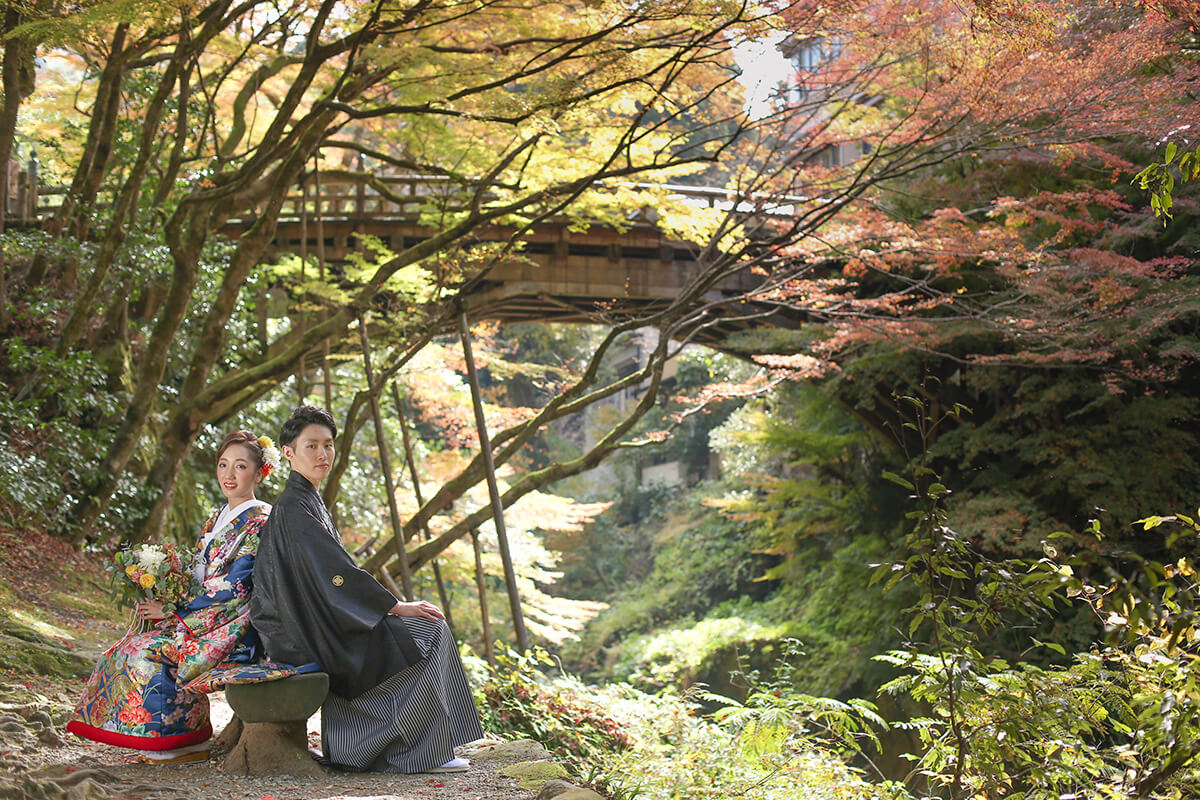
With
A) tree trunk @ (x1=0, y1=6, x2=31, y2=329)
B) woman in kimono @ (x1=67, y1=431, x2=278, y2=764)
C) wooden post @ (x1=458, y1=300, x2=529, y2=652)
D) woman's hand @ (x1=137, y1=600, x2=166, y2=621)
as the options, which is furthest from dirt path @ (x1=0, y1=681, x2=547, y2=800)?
tree trunk @ (x1=0, y1=6, x2=31, y2=329)

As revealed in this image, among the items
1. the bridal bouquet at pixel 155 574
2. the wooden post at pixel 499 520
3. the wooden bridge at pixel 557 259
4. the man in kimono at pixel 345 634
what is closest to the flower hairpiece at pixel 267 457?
the man in kimono at pixel 345 634

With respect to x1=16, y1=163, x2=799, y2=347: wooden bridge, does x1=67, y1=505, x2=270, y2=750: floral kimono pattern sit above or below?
below

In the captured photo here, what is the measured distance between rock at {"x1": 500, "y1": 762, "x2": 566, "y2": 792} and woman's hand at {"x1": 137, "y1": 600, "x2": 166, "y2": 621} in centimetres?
158

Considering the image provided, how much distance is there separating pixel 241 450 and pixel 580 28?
378 centimetres

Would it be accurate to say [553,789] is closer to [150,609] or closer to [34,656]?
[150,609]

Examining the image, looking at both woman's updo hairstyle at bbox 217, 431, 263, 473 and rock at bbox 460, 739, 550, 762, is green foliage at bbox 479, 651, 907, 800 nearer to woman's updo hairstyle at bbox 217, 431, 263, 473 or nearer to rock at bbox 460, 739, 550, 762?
rock at bbox 460, 739, 550, 762

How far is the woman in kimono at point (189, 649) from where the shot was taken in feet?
12.8

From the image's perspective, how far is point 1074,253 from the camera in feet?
25.0

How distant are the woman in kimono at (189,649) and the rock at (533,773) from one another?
119 cm

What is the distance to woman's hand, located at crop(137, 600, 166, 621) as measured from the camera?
4.00 meters

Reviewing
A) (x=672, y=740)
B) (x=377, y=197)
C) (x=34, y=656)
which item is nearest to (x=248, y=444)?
(x=34, y=656)

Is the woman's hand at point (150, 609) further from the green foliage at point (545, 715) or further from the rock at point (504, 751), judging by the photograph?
the green foliage at point (545, 715)

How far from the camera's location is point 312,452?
12.6 ft

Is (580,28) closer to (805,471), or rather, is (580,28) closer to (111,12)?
(111,12)
